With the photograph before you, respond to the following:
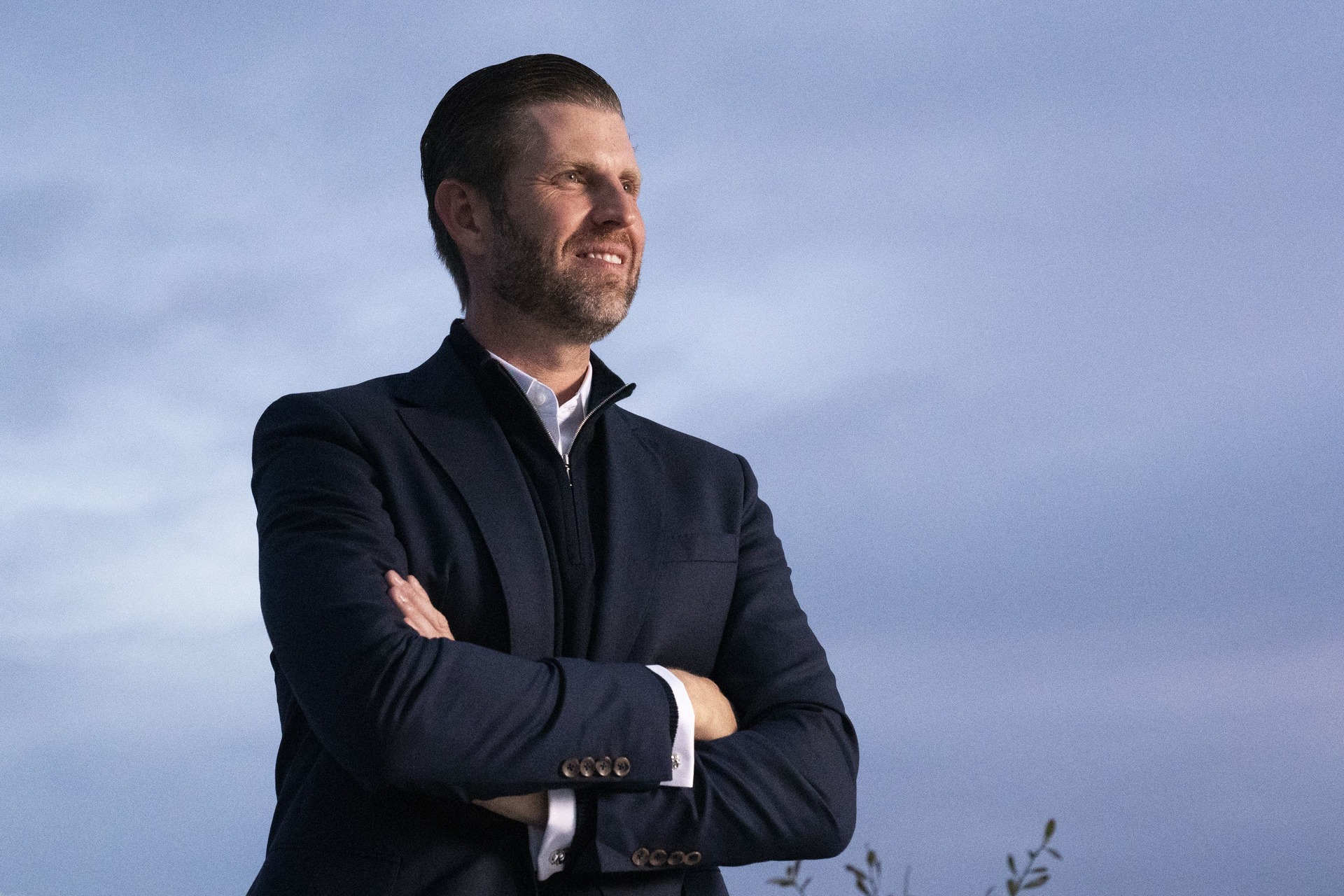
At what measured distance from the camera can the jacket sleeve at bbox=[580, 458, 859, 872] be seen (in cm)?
379

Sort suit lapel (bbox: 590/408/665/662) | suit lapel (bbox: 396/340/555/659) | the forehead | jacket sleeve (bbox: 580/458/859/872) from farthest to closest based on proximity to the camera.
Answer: the forehead → suit lapel (bbox: 590/408/665/662) → suit lapel (bbox: 396/340/555/659) → jacket sleeve (bbox: 580/458/859/872)

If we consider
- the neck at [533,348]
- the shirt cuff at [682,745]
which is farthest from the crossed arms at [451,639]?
the neck at [533,348]

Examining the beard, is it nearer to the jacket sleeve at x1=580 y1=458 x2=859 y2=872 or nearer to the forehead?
the forehead

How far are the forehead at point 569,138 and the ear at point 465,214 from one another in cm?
23

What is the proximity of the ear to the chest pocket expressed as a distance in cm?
125

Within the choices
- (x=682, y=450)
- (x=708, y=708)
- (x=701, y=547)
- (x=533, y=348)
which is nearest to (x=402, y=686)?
(x=708, y=708)

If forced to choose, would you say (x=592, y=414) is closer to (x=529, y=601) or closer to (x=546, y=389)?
(x=546, y=389)

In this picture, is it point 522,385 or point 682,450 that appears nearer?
point 522,385

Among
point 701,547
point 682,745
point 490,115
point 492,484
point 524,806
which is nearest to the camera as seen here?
point 524,806

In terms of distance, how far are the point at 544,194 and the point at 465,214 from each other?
0.41 m

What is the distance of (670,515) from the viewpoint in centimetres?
460

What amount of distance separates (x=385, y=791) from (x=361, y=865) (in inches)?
8.3

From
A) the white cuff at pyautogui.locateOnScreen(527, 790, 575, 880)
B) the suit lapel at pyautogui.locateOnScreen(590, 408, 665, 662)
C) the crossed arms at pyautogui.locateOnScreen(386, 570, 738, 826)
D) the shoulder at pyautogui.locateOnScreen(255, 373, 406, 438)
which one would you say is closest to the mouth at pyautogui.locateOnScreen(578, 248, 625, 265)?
the suit lapel at pyautogui.locateOnScreen(590, 408, 665, 662)

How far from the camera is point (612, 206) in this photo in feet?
15.2
